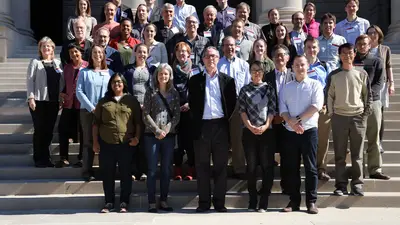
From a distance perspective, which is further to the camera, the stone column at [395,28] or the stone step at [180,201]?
the stone column at [395,28]

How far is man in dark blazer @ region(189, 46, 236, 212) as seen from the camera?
25.4ft

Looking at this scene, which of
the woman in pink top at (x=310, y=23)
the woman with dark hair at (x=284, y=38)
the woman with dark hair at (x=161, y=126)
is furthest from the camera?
the woman in pink top at (x=310, y=23)

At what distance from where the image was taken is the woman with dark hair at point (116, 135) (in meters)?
7.72

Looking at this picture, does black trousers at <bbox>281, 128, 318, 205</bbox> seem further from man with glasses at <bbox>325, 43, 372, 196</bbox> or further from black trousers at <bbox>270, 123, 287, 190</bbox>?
man with glasses at <bbox>325, 43, 372, 196</bbox>

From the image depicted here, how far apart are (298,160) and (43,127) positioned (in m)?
3.92

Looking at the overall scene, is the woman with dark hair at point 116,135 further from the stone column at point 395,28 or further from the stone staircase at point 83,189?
the stone column at point 395,28

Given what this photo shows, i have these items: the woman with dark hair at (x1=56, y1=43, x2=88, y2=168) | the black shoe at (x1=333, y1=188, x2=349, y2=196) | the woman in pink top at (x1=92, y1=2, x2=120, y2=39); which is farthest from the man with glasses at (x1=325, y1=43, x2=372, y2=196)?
the woman in pink top at (x1=92, y1=2, x2=120, y2=39)

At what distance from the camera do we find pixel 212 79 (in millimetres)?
7883

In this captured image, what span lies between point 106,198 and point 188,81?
1.99 metres

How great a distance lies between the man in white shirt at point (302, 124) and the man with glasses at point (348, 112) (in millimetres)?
517

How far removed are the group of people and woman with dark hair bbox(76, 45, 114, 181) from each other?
1 centimetres

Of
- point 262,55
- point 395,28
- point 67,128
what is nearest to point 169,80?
point 262,55

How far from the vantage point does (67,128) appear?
877 cm

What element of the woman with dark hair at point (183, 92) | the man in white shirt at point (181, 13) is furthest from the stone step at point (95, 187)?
the man in white shirt at point (181, 13)
